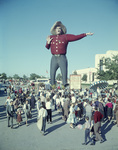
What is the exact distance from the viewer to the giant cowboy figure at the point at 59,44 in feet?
60.9

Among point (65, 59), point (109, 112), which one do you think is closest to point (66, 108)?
point (109, 112)

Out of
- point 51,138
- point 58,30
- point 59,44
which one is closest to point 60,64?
point 59,44

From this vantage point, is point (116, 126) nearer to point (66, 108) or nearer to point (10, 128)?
point (66, 108)

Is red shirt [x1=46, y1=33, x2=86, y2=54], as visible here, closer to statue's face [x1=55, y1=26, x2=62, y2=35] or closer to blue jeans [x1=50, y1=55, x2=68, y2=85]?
statue's face [x1=55, y1=26, x2=62, y2=35]

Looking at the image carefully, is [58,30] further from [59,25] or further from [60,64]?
[60,64]

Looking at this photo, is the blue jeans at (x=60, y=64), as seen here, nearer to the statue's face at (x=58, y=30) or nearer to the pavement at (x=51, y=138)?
the statue's face at (x=58, y=30)

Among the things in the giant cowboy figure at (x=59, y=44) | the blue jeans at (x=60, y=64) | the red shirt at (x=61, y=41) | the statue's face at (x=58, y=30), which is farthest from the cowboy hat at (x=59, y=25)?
the blue jeans at (x=60, y=64)

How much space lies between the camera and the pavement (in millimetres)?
5680

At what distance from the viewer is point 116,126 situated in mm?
8336

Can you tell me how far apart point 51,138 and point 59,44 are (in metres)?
13.7

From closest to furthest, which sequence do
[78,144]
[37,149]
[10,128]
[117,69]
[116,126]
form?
[37,149] < [78,144] < [10,128] < [116,126] < [117,69]

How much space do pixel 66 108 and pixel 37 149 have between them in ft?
12.1

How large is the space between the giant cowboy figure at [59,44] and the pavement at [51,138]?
11508mm

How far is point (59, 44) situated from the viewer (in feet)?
60.7
